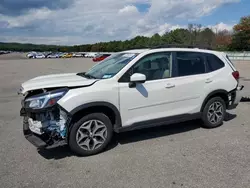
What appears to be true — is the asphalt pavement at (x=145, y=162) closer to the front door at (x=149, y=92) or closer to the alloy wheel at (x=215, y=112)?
the alloy wheel at (x=215, y=112)

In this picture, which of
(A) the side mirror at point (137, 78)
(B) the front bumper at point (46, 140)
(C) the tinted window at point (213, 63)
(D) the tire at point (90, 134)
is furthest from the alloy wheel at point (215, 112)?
(B) the front bumper at point (46, 140)

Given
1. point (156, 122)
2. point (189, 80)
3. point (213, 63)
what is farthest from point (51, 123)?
point (213, 63)

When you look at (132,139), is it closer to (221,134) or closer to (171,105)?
(171,105)

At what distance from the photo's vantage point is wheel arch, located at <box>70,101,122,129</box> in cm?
399

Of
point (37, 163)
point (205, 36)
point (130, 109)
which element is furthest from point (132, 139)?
point (205, 36)

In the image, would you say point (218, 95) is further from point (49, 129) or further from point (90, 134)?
point (49, 129)

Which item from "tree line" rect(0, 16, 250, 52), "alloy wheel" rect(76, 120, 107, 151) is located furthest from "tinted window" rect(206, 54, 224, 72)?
"tree line" rect(0, 16, 250, 52)

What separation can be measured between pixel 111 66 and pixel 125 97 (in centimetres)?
85

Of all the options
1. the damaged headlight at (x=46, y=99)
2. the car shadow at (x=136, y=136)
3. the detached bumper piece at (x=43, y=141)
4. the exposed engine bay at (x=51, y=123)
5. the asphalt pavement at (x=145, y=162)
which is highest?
the damaged headlight at (x=46, y=99)

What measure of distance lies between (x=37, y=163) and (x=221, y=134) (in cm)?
360

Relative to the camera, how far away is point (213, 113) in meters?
5.52

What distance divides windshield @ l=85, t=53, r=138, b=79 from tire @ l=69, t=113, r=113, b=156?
80cm

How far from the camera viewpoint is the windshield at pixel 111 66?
4.55 metres

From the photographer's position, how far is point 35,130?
4.11m
